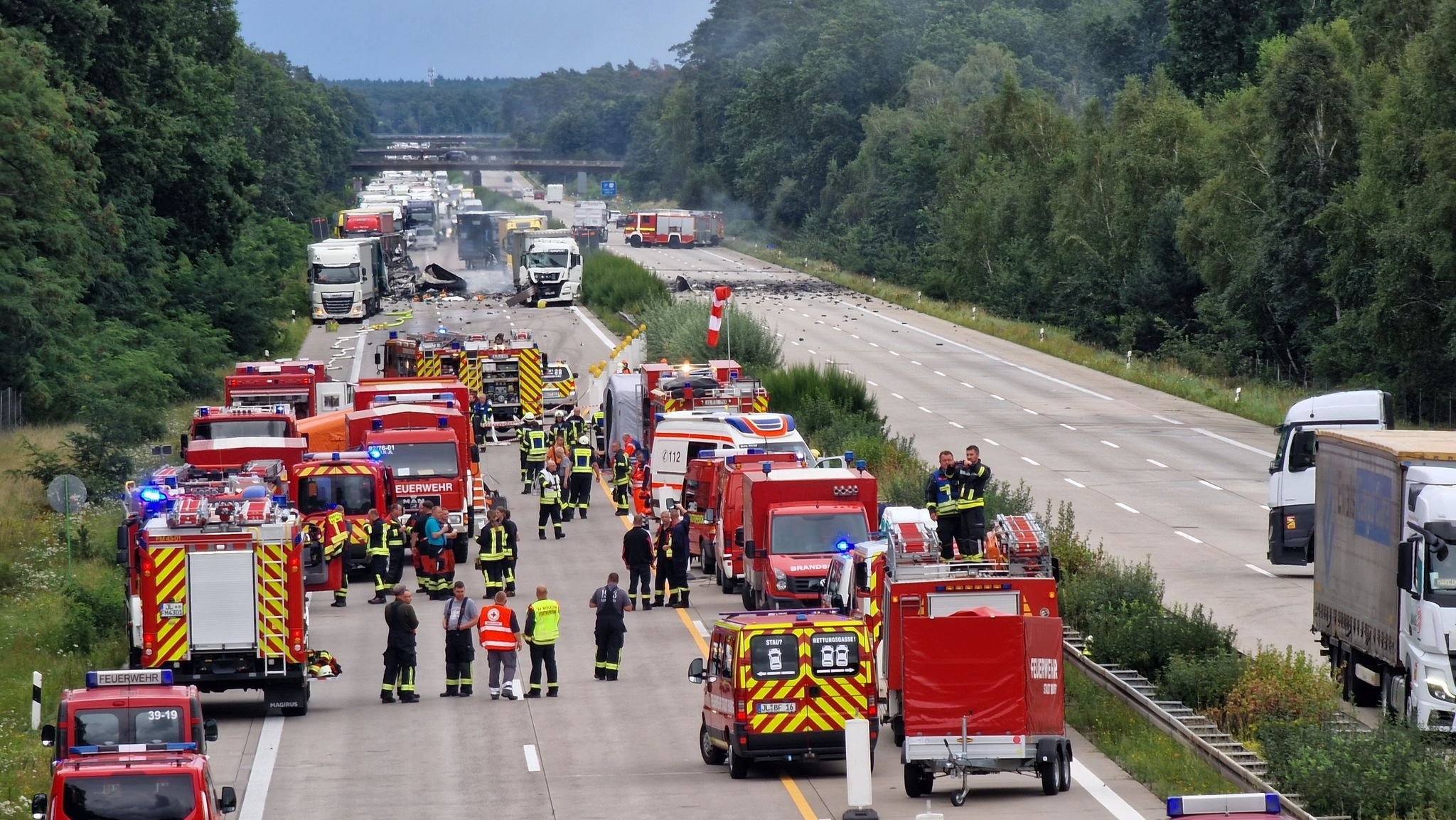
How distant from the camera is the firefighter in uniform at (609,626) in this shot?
2378 cm

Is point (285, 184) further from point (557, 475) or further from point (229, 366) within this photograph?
point (557, 475)

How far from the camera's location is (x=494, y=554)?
1148 inches

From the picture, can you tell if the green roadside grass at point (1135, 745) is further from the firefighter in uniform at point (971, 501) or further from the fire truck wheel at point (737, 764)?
the fire truck wheel at point (737, 764)

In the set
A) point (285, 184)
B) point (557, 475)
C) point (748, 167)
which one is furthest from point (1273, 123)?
point (748, 167)

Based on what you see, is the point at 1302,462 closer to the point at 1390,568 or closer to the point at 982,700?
the point at 1390,568

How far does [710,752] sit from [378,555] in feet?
40.7

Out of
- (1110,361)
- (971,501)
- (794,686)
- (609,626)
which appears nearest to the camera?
(794,686)

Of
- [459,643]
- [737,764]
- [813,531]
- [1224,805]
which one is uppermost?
[1224,805]

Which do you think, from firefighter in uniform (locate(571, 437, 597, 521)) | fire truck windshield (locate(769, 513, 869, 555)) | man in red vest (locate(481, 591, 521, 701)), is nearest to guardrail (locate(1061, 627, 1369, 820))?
fire truck windshield (locate(769, 513, 869, 555))

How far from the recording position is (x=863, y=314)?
9181 centimetres

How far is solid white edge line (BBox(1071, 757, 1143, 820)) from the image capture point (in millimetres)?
17562

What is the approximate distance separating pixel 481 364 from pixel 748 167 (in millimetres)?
123564

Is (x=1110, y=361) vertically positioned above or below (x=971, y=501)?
below

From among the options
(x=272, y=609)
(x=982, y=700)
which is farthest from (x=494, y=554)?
(x=982, y=700)
